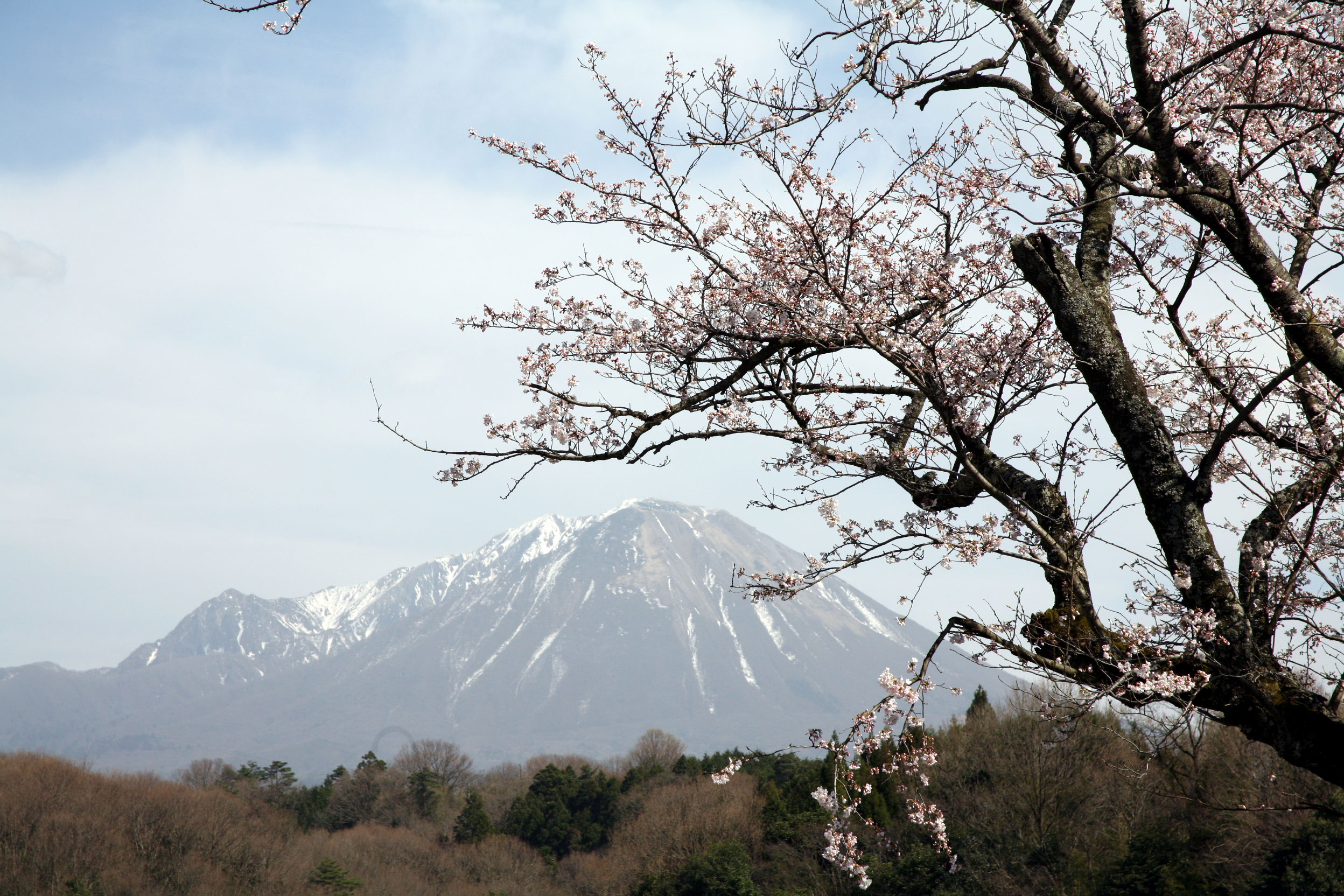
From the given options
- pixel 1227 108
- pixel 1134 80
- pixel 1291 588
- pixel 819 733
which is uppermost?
pixel 1134 80

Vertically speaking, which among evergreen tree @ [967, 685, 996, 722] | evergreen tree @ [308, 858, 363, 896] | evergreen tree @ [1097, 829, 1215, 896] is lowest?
evergreen tree @ [308, 858, 363, 896]

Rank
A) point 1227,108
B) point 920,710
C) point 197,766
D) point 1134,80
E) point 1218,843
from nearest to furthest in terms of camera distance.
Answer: point 1227,108
point 1134,80
point 920,710
point 1218,843
point 197,766

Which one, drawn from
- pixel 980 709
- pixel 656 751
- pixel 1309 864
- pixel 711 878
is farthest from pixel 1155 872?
pixel 656 751

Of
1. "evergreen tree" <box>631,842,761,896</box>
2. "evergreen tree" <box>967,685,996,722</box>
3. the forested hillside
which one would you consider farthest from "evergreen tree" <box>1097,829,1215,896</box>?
"evergreen tree" <box>631,842,761,896</box>

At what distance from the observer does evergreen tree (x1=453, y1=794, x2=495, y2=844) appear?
55.6 meters

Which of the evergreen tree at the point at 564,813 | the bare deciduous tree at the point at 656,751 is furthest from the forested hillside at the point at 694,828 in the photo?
the bare deciduous tree at the point at 656,751

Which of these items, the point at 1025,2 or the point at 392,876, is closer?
the point at 1025,2

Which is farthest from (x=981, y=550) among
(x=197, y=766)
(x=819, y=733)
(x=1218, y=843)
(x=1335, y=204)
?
(x=197, y=766)

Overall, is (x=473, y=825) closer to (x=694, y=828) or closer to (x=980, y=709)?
(x=694, y=828)

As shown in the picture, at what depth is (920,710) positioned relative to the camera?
4.50 meters

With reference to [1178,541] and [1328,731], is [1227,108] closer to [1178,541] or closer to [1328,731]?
[1178,541]

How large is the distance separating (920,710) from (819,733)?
59cm

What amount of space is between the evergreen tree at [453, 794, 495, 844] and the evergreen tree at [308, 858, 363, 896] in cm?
928

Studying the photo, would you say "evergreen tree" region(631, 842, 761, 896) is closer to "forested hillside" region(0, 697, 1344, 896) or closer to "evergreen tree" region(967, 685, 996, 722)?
"forested hillside" region(0, 697, 1344, 896)
